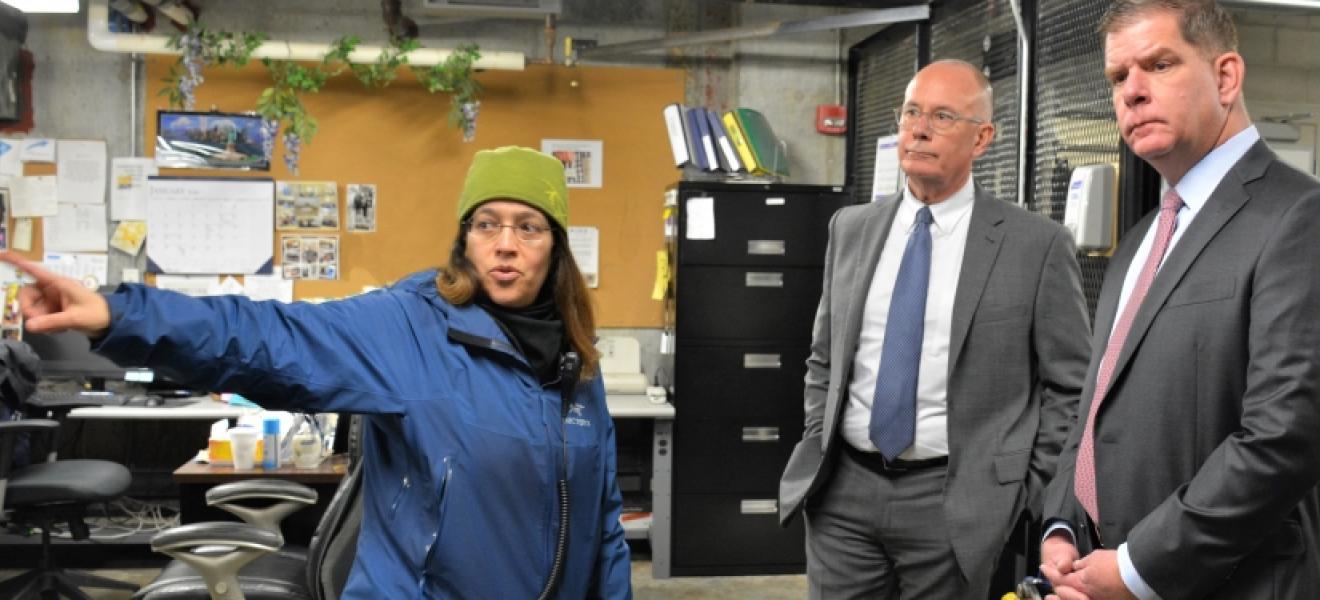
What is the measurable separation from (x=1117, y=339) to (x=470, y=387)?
91 centimetres

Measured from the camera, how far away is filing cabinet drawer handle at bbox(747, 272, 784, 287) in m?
4.72

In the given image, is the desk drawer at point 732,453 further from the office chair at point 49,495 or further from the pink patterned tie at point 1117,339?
the pink patterned tie at point 1117,339

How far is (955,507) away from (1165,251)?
75cm

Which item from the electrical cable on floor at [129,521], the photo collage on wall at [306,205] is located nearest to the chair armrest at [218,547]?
the electrical cable on floor at [129,521]

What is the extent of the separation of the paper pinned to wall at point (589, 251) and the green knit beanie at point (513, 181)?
3.51 meters

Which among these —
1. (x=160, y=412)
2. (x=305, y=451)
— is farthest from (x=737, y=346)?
(x=160, y=412)

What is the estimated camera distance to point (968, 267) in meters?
2.24

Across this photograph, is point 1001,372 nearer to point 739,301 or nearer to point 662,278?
point 739,301

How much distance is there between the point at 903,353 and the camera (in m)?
2.24

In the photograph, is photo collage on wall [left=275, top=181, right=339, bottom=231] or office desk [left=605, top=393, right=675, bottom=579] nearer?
office desk [left=605, top=393, right=675, bottom=579]

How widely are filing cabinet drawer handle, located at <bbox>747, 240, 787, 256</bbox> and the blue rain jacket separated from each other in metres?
3.05

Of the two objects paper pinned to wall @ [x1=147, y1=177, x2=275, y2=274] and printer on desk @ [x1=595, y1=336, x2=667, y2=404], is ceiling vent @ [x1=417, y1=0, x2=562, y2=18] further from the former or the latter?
printer on desk @ [x1=595, y1=336, x2=667, y2=404]

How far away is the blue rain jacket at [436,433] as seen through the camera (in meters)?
1.47

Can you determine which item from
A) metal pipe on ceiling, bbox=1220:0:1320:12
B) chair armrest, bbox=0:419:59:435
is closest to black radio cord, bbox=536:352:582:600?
metal pipe on ceiling, bbox=1220:0:1320:12
